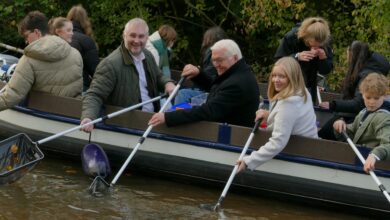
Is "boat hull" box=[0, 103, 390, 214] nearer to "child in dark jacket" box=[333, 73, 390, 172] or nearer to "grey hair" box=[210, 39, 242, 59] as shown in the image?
"child in dark jacket" box=[333, 73, 390, 172]

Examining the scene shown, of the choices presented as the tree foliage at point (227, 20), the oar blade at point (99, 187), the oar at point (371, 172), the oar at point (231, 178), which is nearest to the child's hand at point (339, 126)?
the oar at point (371, 172)

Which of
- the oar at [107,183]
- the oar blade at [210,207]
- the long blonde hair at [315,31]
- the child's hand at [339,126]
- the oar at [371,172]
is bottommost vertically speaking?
the oar blade at [210,207]

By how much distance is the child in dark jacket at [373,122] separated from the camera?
645 cm

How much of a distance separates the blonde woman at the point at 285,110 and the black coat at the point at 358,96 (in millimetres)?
831

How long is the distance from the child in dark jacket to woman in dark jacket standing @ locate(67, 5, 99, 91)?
3162 mm

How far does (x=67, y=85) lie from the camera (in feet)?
26.2

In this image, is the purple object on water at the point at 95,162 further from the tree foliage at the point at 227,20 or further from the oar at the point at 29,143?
the tree foliage at the point at 227,20

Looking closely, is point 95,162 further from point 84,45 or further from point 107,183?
point 84,45

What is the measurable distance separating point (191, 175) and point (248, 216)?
91 centimetres

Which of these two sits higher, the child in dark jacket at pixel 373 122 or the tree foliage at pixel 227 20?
the tree foliage at pixel 227 20

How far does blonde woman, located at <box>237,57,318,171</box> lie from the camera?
6707 mm

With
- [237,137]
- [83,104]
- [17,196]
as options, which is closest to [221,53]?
[237,137]

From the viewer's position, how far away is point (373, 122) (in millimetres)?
6734

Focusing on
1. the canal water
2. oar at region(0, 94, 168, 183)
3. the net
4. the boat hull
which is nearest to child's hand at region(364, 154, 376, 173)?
the boat hull
